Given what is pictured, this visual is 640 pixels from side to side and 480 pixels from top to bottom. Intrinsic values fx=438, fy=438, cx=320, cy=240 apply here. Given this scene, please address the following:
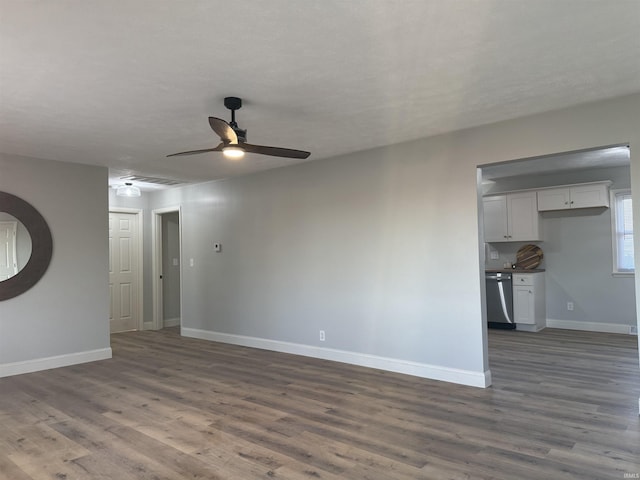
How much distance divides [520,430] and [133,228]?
21.7ft

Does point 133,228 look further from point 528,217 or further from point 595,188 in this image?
point 595,188

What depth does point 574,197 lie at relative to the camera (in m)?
6.57

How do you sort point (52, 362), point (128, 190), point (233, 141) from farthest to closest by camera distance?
point (128, 190) → point (52, 362) → point (233, 141)

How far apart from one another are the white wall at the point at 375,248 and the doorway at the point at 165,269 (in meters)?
1.33

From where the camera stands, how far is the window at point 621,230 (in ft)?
20.9

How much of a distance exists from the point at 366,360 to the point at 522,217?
13.0ft

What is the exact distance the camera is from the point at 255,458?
266 centimetres

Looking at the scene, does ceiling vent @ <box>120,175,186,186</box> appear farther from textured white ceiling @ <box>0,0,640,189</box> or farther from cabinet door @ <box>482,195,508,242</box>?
cabinet door @ <box>482,195,508,242</box>

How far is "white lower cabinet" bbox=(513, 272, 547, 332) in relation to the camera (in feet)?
21.5

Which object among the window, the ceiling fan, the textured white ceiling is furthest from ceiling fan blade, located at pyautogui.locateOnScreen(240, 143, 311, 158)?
the window

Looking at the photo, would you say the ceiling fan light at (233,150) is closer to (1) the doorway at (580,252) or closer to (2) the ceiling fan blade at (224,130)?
(2) the ceiling fan blade at (224,130)

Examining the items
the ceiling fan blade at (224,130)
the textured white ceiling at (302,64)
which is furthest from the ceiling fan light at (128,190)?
the ceiling fan blade at (224,130)

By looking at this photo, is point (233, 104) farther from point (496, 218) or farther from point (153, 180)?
point (496, 218)

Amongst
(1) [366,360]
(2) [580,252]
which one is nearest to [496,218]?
(2) [580,252]
